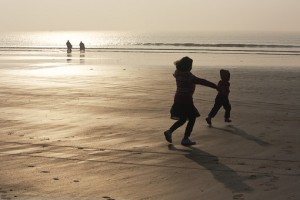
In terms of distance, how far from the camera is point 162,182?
21.3ft

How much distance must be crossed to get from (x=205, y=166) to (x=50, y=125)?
170 inches

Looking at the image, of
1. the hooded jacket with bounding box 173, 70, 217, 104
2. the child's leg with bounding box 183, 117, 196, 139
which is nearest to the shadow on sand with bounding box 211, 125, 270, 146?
the child's leg with bounding box 183, 117, 196, 139

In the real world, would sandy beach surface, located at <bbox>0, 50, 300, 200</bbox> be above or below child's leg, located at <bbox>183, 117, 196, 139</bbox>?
below

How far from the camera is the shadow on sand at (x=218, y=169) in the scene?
627 cm

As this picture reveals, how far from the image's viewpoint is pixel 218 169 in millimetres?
7152

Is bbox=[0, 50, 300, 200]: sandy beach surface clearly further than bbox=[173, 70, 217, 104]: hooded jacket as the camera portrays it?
No

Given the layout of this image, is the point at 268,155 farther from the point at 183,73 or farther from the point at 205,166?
the point at 183,73

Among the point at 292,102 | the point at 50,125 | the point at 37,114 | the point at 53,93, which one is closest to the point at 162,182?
the point at 50,125

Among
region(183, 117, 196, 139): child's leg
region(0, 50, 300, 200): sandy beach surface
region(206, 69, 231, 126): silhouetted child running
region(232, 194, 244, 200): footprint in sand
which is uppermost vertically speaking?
region(206, 69, 231, 126): silhouetted child running

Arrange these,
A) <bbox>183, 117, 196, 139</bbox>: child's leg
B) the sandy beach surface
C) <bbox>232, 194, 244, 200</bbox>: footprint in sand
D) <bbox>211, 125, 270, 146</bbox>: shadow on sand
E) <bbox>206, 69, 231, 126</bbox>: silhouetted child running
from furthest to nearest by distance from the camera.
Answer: <bbox>206, 69, 231, 126</bbox>: silhouetted child running
<bbox>211, 125, 270, 146</bbox>: shadow on sand
<bbox>183, 117, 196, 139</bbox>: child's leg
the sandy beach surface
<bbox>232, 194, 244, 200</bbox>: footprint in sand

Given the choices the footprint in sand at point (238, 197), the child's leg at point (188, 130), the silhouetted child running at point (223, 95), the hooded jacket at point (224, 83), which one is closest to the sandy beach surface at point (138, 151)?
the footprint in sand at point (238, 197)

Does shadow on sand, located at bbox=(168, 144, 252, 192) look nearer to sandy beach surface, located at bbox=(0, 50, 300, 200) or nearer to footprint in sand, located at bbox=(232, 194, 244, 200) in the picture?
sandy beach surface, located at bbox=(0, 50, 300, 200)

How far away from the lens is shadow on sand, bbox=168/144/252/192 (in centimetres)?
627

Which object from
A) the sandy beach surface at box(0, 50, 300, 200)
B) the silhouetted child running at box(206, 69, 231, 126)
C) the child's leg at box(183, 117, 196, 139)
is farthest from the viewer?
the silhouetted child running at box(206, 69, 231, 126)
